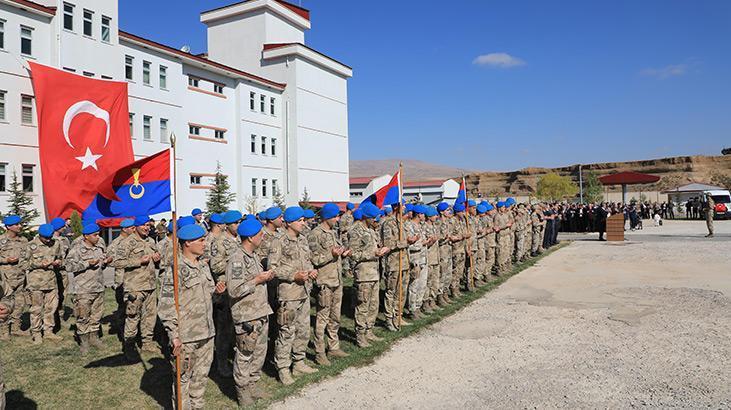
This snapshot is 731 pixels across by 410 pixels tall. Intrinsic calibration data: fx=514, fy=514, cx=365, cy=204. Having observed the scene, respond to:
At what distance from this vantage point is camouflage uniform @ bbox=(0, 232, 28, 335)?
9031 millimetres

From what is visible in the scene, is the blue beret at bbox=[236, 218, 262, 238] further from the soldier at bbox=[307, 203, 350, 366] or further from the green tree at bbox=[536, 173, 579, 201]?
the green tree at bbox=[536, 173, 579, 201]

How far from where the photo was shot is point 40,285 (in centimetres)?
883

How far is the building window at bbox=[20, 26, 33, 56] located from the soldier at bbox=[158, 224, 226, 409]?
23571 millimetres

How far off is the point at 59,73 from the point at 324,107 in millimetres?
27108

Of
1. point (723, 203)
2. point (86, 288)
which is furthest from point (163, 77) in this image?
point (723, 203)

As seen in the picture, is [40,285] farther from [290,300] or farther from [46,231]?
[290,300]

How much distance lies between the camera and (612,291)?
1174cm

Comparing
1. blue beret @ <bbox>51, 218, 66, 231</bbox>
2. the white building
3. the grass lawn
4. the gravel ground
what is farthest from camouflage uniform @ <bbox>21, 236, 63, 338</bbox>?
the white building

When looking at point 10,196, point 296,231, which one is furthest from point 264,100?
point 296,231

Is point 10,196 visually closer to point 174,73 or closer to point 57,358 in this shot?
point 174,73

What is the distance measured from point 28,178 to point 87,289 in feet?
64.5

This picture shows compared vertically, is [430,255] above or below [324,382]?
above

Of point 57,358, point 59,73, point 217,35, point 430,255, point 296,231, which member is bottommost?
point 57,358

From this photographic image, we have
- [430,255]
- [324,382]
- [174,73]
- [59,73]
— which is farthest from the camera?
[174,73]
